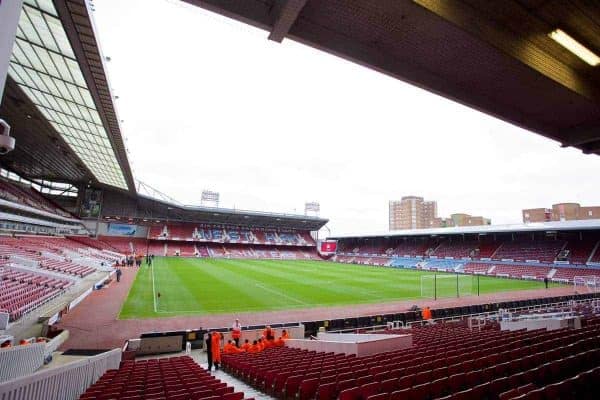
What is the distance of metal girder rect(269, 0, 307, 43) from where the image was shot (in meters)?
4.19

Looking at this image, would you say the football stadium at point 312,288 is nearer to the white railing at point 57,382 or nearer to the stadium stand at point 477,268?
the white railing at point 57,382

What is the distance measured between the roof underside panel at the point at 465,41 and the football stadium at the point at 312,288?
26 mm

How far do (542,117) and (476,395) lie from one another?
6.35 m

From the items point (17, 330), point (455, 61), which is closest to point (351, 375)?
point (455, 61)

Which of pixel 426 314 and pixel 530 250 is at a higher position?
pixel 530 250

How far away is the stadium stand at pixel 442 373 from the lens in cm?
453

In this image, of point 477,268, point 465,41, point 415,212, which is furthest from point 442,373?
point 415,212

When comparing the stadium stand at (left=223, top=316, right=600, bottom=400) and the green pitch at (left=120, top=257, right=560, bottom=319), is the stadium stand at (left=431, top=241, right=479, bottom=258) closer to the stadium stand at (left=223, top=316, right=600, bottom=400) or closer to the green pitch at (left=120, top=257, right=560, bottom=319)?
the green pitch at (left=120, top=257, right=560, bottom=319)

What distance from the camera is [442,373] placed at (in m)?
5.50

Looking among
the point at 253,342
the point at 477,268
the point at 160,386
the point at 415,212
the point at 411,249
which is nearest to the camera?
the point at 160,386

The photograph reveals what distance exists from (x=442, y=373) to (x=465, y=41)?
211 inches

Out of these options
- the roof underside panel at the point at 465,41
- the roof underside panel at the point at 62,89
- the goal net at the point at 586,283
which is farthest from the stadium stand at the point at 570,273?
the roof underside panel at the point at 62,89

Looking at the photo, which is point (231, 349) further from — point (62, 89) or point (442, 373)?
point (62, 89)

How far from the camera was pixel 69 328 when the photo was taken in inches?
628
